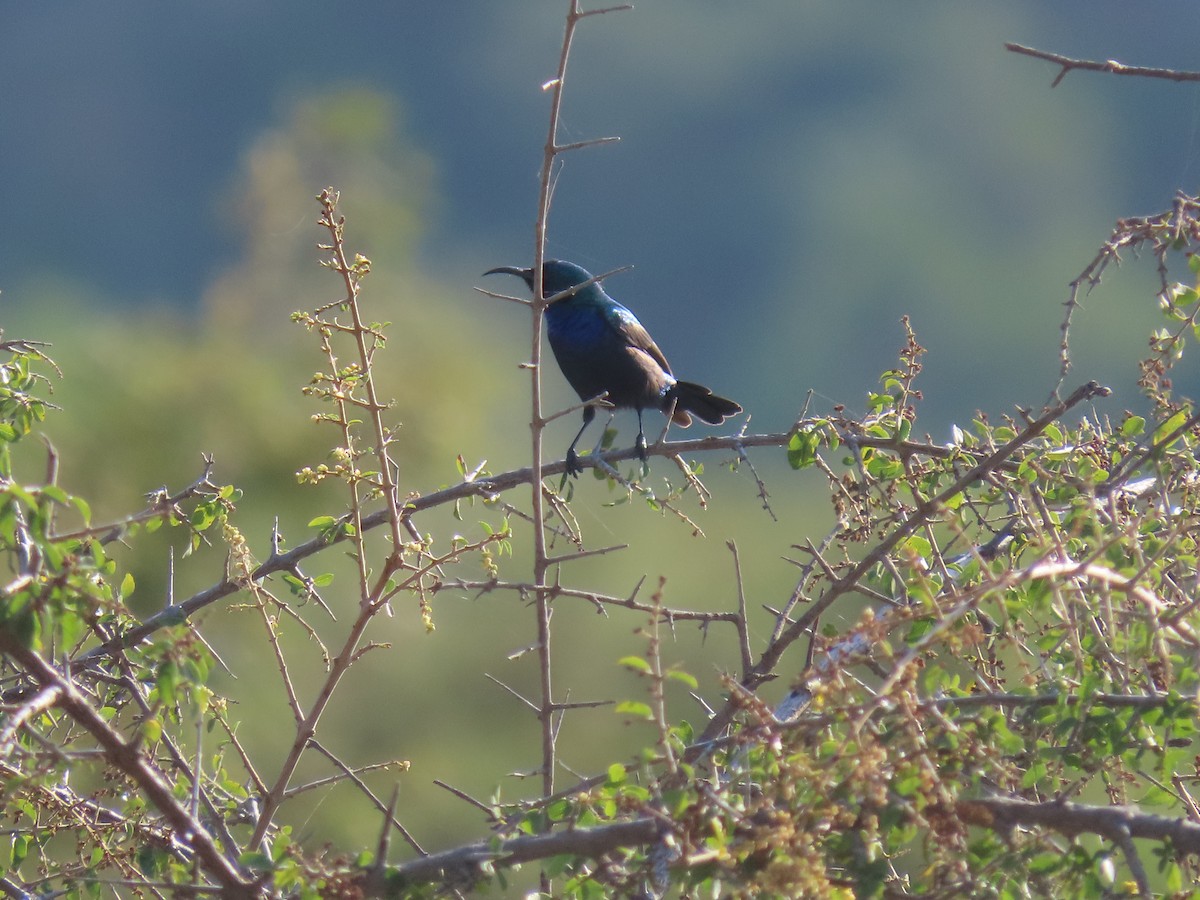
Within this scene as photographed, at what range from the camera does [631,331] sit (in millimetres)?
4969

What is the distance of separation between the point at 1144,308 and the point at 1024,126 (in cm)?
836

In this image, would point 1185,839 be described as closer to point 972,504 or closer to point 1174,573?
point 1174,573

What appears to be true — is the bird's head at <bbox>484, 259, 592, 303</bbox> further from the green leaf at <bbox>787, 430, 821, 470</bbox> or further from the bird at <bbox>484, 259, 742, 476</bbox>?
A: the green leaf at <bbox>787, 430, 821, 470</bbox>

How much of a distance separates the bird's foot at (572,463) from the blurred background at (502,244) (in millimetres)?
1205

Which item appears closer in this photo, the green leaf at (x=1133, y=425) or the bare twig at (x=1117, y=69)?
the bare twig at (x=1117, y=69)

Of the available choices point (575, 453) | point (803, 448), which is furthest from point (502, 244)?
→ point (803, 448)

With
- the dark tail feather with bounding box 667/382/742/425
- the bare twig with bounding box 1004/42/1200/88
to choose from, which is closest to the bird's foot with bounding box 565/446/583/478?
the dark tail feather with bounding box 667/382/742/425

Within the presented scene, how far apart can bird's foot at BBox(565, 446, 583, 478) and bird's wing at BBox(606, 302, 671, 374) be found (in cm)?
90

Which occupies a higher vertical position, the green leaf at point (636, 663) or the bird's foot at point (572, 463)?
the bird's foot at point (572, 463)

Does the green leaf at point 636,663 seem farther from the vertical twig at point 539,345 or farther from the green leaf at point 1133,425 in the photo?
the green leaf at point 1133,425

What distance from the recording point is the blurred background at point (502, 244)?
10039 mm

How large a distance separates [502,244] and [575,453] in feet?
47.0

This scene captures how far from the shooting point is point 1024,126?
81.4 ft

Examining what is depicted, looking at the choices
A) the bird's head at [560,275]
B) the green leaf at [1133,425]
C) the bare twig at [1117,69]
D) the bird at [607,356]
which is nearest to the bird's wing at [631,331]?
the bird at [607,356]
